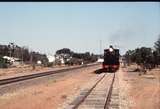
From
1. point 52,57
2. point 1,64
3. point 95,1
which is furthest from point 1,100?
point 52,57

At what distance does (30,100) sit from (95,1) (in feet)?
39.4

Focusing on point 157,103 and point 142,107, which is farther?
point 157,103

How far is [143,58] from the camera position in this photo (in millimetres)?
67188

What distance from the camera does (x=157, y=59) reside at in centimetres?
6675

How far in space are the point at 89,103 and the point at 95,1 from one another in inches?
386

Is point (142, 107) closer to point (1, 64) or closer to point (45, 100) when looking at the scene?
point (45, 100)

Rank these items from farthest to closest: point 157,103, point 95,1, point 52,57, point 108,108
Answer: point 52,57 → point 157,103 → point 108,108 → point 95,1

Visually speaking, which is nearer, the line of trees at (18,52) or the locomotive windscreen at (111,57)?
the locomotive windscreen at (111,57)

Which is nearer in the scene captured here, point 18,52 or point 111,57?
point 111,57

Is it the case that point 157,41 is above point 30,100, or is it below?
above

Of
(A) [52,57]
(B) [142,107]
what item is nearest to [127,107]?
(B) [142,107]

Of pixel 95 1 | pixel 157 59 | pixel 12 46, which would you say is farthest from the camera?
pixel 12 46

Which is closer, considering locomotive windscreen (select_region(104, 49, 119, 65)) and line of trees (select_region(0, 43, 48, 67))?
locomotive windscreen (select_region(104, 49, 119, 65))

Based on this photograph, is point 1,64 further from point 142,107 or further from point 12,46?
point 142,107
